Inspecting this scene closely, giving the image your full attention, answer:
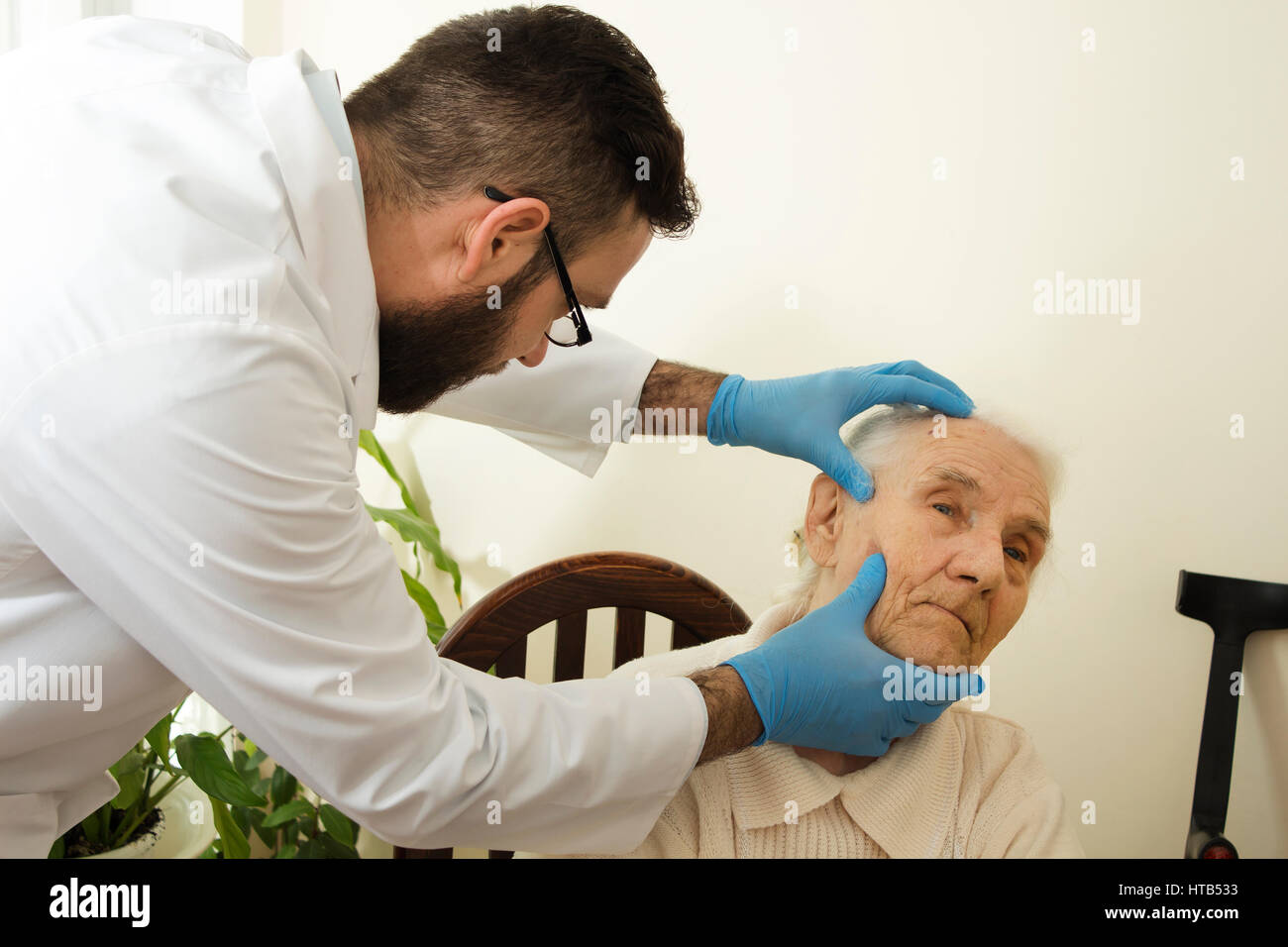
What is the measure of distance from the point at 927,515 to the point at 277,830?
1.49 metres

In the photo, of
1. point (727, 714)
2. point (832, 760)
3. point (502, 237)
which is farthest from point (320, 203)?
point (832, 760)

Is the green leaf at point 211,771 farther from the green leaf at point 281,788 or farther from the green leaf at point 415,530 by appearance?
the green leaf at point 415,530

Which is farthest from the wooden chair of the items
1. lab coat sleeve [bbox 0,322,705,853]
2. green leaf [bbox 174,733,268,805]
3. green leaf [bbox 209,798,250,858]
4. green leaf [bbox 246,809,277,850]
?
green leaf [bbox 246,809,277,850]

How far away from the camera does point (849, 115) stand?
1564mm

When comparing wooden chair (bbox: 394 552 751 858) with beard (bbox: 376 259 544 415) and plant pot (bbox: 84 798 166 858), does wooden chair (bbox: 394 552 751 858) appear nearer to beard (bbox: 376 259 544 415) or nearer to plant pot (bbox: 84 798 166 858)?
beard (bbox: 376 259 544 415)

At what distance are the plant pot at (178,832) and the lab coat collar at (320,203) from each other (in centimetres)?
104

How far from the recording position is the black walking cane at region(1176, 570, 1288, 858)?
1.38 meters

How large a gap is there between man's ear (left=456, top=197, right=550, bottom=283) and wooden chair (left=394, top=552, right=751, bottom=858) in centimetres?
40

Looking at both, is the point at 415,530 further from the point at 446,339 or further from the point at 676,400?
the point at 446,339

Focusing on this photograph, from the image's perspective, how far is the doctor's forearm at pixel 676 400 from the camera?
146 cm

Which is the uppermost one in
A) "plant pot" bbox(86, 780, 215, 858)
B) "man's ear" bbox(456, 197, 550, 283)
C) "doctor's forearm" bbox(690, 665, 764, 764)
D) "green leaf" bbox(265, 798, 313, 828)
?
"man's ear" bbox(456, 197, 550, 283)

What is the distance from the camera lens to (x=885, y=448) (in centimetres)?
119

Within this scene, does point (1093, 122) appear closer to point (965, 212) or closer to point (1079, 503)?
point (965, 212)

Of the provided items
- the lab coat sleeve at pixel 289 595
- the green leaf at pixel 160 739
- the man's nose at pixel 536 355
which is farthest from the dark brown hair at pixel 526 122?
the green leaf at pixel 160 739
